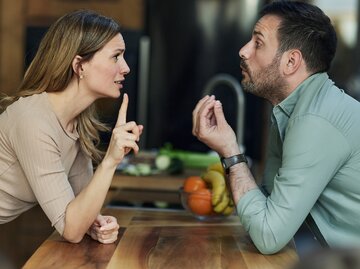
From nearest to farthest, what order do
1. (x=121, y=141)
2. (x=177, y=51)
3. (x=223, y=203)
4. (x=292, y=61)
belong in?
(x=121, y=141), (x=292, y=61), (x=223, y=203), (x=177, y=51)

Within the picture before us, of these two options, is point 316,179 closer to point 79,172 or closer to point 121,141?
point 121,141

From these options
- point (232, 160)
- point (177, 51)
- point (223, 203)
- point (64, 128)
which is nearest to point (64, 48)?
point (64, 128)

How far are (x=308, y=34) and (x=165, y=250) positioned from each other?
2.31 feet

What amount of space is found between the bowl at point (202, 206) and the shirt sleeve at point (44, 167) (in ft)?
1.42

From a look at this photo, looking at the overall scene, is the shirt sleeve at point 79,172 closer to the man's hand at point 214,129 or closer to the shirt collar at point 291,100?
the man's hand at point 214,129

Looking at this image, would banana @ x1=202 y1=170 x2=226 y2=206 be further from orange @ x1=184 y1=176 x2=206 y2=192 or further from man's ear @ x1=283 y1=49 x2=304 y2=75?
man's ear @ x1=283 y1=49 x2=304 y2=75

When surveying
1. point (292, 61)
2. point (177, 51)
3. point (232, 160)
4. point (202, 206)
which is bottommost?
point (177, 51)

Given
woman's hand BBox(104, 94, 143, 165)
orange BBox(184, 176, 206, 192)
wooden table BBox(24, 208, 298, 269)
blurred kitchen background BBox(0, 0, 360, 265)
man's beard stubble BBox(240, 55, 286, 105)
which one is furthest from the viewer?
blurred kitchen background BBox(0, 0, 360, 265)

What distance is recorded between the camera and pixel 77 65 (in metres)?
1.67

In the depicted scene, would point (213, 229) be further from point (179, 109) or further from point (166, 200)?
point (179, 109)

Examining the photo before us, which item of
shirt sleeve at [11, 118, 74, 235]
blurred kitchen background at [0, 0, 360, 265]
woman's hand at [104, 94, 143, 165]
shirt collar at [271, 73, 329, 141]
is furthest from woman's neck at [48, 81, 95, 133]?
blurred kitchen background at [0, 0, 360, 265]

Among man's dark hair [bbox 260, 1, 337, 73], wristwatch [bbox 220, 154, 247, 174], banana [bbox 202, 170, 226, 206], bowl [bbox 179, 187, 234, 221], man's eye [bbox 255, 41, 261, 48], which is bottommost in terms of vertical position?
bowl [bbox 179, 187, 234, 221]

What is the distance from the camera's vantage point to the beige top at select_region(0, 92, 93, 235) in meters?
1.56

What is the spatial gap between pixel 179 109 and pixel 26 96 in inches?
111
